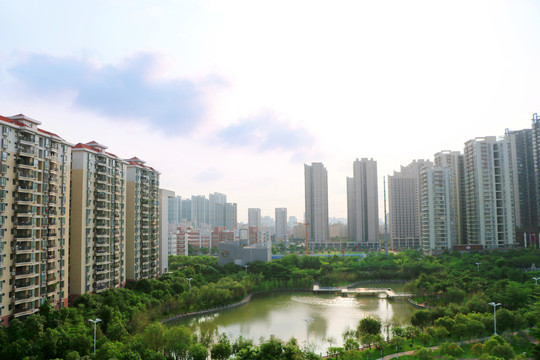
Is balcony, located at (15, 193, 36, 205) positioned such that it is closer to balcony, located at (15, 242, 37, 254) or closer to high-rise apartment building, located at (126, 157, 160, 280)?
balcony, located at (15, 242, 37, 254)

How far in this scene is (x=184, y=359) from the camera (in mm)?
11641

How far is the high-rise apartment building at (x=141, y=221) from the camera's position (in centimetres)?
Answer: 2167

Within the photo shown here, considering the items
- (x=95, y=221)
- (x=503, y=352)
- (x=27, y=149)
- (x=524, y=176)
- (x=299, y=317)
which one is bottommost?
(x=299, y=317)

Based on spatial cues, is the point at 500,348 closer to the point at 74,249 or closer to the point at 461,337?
the point at 461,337

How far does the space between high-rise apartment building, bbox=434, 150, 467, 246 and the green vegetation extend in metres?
10.4

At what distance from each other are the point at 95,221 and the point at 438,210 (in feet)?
92.4

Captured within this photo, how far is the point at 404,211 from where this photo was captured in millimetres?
50875

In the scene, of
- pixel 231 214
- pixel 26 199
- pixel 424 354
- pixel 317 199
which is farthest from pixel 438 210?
pixel 231 214

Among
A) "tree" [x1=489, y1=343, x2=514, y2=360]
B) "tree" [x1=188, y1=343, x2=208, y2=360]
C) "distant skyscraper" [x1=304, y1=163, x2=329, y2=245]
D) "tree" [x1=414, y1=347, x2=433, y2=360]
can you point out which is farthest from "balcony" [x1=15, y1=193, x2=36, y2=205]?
"distant skyscraper" [x1=304, y1=163, x2=329, y2=245]

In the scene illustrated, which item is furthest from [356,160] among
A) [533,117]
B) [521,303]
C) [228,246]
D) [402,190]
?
[521,303]

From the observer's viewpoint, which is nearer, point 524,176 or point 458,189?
point 458,189

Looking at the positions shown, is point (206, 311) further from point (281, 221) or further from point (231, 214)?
point (281, 221)

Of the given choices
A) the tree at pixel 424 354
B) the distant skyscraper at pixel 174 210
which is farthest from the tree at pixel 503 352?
the distant skyscraper at pixel 174 210

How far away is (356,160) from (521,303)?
38389 millimetres
